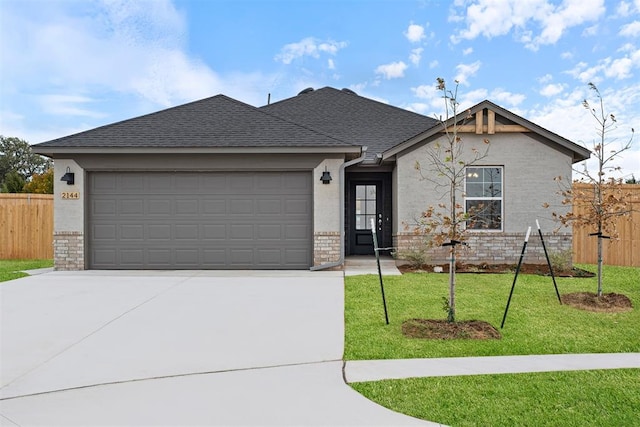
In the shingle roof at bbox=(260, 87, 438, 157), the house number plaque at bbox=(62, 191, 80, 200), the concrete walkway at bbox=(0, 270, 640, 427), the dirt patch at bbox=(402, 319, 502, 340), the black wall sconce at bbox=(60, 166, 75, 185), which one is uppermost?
the shingle roof at bbox=(260, 87, 438, 157)

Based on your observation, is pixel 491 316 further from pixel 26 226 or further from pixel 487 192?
pixel 26 226

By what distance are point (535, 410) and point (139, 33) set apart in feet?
46.0

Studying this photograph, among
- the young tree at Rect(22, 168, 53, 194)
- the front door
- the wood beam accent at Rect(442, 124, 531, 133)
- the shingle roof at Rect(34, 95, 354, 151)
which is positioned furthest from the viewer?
the young tree at Rect(22, 168, 53, 194)

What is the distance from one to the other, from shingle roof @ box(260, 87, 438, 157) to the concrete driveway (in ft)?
24.6

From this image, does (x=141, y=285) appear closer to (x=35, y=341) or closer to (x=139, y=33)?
(x=35, y=341)

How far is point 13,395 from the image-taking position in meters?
3.80

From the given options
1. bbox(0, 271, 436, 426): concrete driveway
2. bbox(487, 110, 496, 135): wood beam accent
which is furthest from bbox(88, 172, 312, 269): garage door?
bbox(487, 110, 496, 135): wood beam accent

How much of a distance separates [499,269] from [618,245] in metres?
5.15

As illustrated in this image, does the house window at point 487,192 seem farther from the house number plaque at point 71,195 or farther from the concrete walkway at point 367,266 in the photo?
the house number plaque at point 71,195

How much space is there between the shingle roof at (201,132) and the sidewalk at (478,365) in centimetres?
697

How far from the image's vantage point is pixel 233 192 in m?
11.2

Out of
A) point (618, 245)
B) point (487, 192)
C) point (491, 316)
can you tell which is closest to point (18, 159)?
point (487, 192)

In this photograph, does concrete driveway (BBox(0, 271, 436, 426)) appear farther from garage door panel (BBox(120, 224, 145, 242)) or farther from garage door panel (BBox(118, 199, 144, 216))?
garage door panel (BBox(118, 199, 144, 216))

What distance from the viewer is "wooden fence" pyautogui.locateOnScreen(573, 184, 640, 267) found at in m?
13.2
